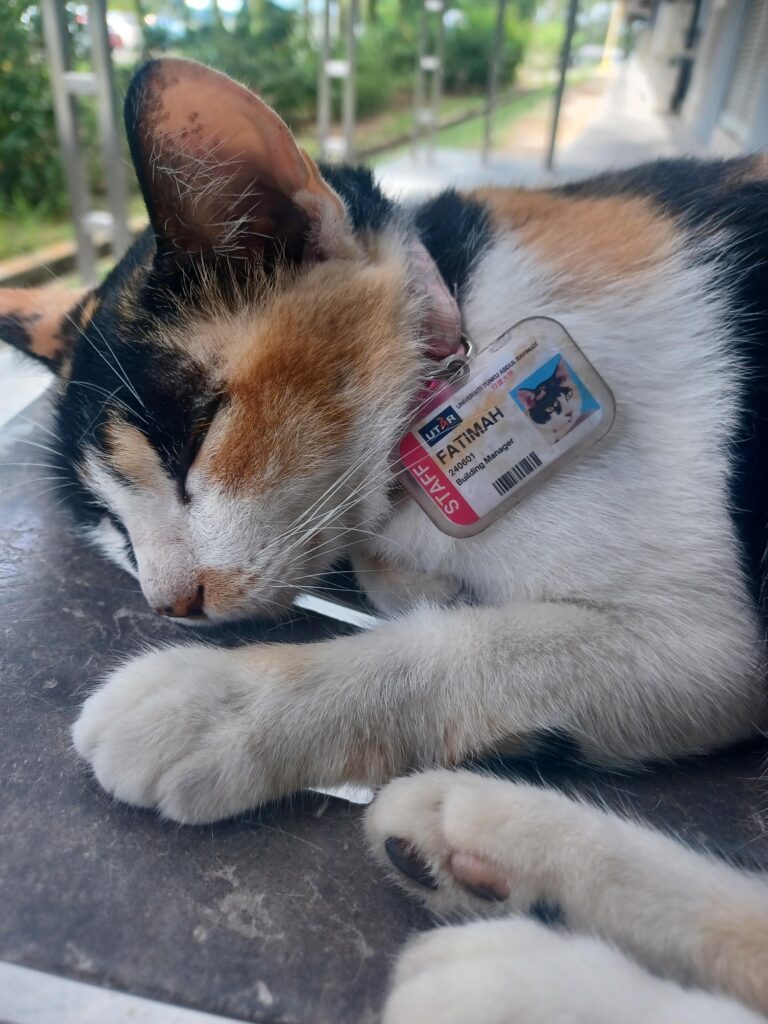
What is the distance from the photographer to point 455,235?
94 cm

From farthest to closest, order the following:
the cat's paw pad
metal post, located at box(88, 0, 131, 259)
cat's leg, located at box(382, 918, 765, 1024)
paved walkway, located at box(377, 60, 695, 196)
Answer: paved walkway, located at box(377, 60, 695, 196), metal post, located at box(88, 0, 131, 259), the cat's paw pad, cat's leg, located at box(382, 918, 765, 1024)

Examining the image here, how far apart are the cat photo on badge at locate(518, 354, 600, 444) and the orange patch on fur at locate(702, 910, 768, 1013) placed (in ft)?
1.46

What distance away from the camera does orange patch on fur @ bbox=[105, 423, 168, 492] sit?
0.82 m

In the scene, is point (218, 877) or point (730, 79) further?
point (730, 79)

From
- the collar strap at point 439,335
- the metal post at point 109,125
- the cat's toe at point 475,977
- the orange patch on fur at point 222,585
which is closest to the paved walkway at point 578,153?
the metal post at point 109,125

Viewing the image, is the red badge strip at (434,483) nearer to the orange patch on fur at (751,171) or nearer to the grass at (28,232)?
the orange patch on fur at (751,171)

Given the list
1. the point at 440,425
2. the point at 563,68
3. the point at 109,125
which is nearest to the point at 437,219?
the point at 440,425

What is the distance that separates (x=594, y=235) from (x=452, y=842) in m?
0.66

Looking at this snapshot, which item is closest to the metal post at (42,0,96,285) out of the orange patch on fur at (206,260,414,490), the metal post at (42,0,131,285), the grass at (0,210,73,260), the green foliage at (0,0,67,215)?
the metal post at (42,0,131,285)

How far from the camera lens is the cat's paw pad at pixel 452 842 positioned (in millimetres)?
631

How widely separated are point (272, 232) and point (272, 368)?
16cm

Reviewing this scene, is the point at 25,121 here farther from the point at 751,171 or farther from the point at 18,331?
the point at 751,171

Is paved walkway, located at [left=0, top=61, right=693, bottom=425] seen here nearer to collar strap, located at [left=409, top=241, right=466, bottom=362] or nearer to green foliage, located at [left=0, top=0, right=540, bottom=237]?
green foliage, located at [left=0, top=0, right=540, bottom=237]

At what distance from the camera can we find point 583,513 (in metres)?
0.78
